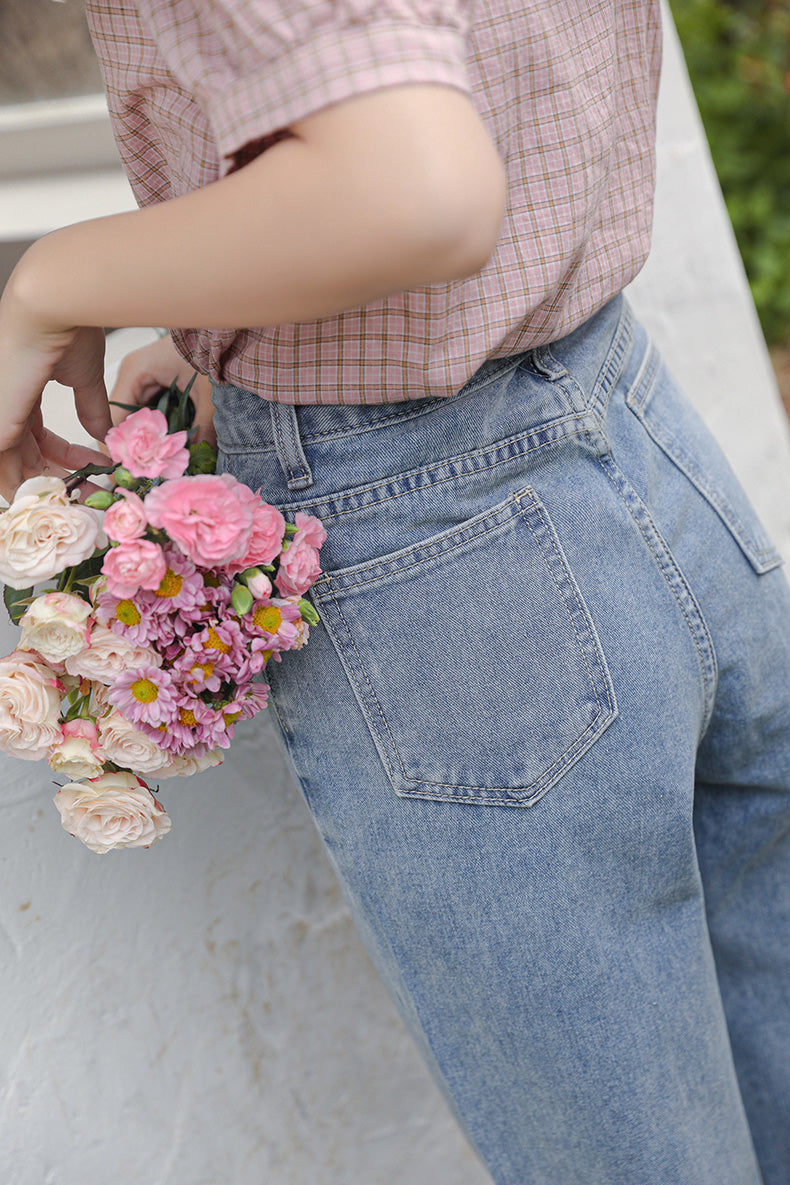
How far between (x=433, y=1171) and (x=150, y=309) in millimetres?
1394

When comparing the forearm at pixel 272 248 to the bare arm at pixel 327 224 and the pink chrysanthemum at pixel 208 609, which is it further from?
the pink chrysanthemum at pixel 208 609

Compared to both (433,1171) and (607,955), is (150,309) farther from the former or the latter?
(433,1171)

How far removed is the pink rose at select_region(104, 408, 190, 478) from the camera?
0.76 m

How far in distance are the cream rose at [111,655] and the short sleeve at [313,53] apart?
1.25 ft

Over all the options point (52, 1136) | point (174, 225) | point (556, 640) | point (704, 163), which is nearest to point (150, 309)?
point (174, 225)

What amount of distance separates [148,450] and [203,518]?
101 millimetres

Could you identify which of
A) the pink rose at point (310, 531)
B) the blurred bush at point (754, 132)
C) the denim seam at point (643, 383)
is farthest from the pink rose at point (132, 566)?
the blurred bush at point (754, 132)

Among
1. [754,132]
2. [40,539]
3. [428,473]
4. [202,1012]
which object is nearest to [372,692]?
[428,473]

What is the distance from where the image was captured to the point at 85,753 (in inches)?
32.4

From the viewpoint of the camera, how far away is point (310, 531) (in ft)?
2.51

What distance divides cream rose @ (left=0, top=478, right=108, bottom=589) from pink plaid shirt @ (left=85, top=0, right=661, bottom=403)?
0.18 meters

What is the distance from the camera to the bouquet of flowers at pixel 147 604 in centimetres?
72

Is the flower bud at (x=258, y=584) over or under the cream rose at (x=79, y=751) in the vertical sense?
over

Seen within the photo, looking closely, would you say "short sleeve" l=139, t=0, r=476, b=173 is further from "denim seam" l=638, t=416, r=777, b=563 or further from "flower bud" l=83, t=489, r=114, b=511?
"denim seam" l=638, t=416, r=777, b=563
